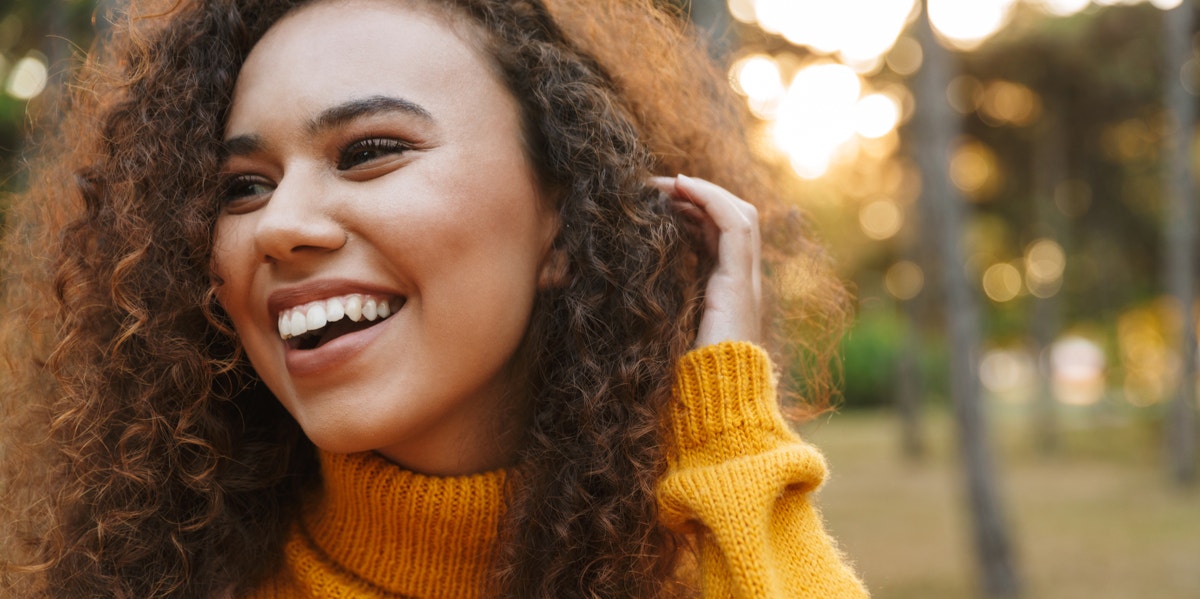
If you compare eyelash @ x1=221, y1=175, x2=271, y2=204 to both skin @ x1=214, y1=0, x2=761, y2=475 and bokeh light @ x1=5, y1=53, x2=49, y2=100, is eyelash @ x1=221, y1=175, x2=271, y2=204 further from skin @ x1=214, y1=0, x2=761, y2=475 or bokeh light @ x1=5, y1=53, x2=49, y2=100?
bokeh light @ x1=5, y1=53, x2=49, y2=100

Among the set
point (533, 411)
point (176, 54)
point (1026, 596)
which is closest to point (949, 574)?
point (1026, 596)

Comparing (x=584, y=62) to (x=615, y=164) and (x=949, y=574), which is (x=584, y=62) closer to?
(x=615, y=164)

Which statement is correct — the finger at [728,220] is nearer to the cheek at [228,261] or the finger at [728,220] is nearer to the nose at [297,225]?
the nose at [297,225]

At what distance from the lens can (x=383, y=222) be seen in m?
1.67

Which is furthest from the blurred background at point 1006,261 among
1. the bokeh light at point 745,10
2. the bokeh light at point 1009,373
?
the bokeh light at point 1009,373

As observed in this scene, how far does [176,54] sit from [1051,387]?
15.3 meters

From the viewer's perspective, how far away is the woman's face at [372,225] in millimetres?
1688

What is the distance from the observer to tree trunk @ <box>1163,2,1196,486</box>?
1103 centimetres

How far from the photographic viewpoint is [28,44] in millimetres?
5238

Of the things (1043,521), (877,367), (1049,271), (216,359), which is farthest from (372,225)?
(877,367)

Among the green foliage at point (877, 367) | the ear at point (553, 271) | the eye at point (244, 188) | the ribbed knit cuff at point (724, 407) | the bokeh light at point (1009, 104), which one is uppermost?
the bokeh light at point (1009, 104)

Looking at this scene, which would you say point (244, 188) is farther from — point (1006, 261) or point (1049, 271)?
point (1006, 261)

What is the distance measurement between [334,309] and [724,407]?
28.6 inches

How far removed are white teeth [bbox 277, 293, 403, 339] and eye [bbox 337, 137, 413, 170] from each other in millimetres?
240
